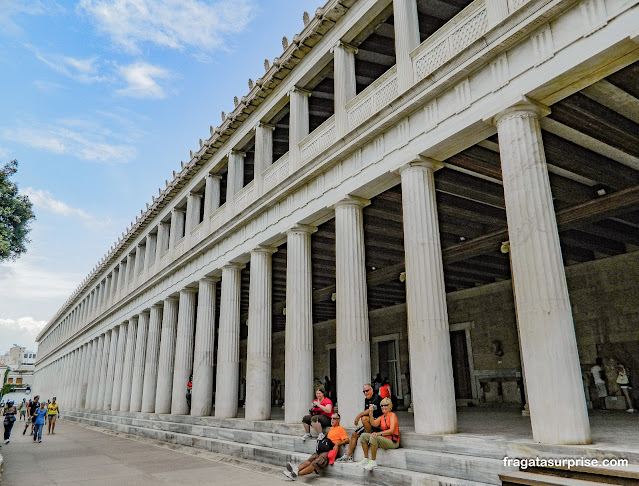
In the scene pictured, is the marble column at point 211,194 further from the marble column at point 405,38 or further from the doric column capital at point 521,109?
the doric column capital at point 521,109

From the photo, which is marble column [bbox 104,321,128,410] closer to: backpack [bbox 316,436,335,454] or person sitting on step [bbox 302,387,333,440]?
person sitting on step [bbox 302,387,333,440]

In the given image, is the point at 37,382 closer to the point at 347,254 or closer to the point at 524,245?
the point at 347,254

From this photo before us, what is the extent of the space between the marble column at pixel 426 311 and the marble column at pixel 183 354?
12.7m

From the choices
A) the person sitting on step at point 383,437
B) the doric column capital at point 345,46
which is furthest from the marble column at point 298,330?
the doric column capital at point 345,46

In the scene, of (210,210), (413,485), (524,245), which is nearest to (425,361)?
(413,485)

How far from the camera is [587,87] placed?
24.2 ft

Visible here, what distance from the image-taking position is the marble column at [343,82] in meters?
11.5

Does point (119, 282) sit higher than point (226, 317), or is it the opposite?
point (119, 282)

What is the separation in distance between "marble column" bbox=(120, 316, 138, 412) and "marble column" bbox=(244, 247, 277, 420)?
1423 cm

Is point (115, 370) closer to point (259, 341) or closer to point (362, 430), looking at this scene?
point (259, 341)

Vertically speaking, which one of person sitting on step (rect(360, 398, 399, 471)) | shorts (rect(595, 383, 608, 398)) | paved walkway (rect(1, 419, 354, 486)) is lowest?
paved walkway (rect(1, 419, 354, 486))

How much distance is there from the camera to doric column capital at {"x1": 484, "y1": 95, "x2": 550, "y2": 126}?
7435mm

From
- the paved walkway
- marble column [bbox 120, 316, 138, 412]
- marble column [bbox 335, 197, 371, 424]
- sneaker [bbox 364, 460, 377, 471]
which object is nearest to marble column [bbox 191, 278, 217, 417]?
the paved walkway

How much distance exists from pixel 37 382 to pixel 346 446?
7403 cm
